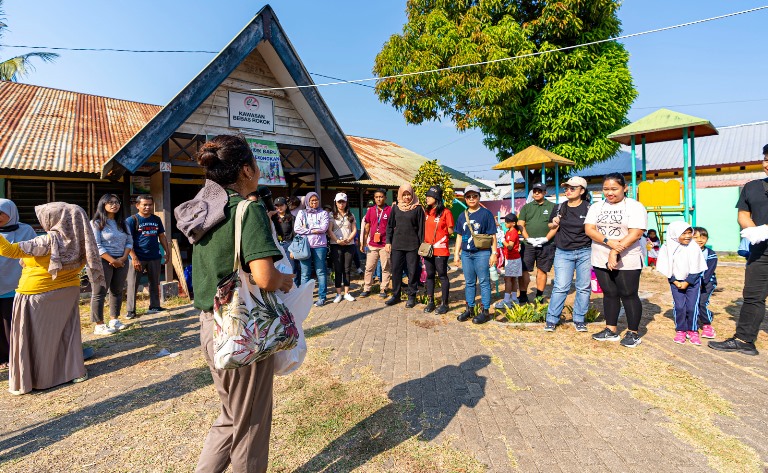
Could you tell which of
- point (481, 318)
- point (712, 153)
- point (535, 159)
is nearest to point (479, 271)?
point (481, 318)

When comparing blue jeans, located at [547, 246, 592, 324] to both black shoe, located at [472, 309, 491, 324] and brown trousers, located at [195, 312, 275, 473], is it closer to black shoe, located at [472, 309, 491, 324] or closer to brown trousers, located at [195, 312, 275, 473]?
black shoe, located at [472, 309, 491, 324]

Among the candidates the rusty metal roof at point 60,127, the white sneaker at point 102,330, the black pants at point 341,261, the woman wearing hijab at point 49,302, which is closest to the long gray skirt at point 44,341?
the woman wearing hijab at point 49,302

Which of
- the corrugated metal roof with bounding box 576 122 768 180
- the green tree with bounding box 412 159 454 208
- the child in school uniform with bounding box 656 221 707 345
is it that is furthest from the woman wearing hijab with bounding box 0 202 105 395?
the corrugated metal roof with bounding box 576 122 768 180

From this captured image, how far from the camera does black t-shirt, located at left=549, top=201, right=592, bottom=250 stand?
16.7 ft

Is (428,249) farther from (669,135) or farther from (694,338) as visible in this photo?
(669,135)

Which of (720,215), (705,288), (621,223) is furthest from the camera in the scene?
(720,215)

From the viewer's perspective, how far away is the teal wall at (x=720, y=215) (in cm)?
1405

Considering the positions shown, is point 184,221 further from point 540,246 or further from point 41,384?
point 540,246

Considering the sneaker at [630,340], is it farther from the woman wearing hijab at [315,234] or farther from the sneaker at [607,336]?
the woman wearing hijab at [315,234]

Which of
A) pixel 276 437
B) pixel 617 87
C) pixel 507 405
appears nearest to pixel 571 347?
pixel 507 405

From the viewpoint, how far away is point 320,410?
3363 millimetres

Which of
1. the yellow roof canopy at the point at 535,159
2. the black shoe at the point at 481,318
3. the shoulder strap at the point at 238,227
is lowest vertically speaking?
the black shoe at the point at 481,318

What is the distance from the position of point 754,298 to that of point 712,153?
62.4 ft

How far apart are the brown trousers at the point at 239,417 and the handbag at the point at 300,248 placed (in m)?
4.92
